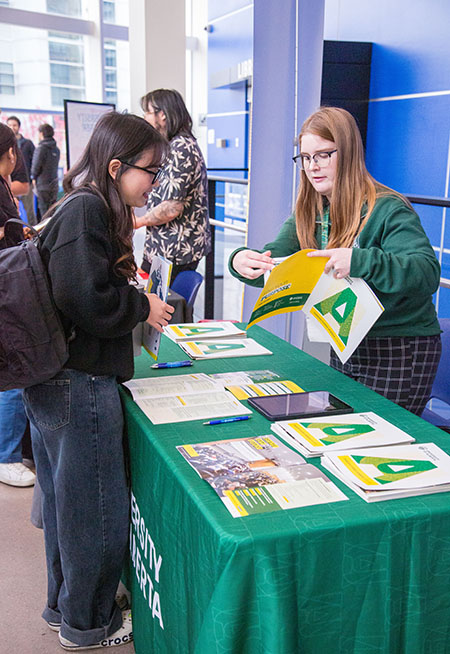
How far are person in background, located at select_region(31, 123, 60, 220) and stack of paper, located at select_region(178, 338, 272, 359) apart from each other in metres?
6.07

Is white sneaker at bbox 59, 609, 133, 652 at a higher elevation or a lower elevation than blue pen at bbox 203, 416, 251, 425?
lower

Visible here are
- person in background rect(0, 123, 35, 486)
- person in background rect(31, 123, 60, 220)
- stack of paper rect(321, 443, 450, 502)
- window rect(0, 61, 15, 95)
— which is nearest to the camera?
stack of paper rect(321, 443, 450, 502)

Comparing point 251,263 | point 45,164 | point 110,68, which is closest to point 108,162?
point 251,263

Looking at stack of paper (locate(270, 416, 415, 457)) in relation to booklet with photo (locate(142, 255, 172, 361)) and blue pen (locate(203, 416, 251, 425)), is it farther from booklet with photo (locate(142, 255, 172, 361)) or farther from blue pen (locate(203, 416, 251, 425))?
booklet with photo (locate(142, 255, 172, 361))

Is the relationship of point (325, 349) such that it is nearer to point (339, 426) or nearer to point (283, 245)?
point (283, 245)

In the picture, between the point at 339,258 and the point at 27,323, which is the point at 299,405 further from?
the point at 27,323

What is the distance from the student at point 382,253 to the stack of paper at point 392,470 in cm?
49

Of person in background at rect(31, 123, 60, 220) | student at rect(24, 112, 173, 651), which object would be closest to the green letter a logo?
student at rect(24, 112, 173, 651)

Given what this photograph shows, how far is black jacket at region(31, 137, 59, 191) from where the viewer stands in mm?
7629

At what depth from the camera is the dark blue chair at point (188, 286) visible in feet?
9.73

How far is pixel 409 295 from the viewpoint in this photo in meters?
1.67

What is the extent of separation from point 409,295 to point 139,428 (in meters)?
0.80

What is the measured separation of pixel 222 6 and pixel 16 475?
25.8ft

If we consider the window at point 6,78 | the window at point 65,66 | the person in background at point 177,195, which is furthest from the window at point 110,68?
the person in background at point 177,195
